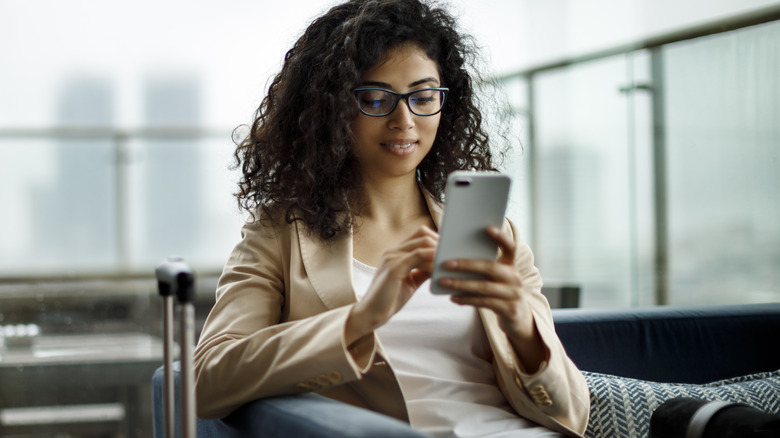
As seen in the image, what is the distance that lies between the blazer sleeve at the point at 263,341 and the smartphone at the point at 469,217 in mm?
223

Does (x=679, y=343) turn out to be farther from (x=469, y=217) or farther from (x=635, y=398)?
(x=469, y=217)

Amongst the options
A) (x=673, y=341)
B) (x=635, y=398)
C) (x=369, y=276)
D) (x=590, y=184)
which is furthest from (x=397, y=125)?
(x=590, y=184)

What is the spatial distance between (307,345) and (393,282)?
180 mm

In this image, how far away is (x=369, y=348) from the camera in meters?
1.43

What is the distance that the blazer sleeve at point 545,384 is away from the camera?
1.47 metres

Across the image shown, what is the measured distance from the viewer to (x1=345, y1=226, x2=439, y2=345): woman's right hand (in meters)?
1.33

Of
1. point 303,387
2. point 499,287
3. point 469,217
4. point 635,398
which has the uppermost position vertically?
point 469,217

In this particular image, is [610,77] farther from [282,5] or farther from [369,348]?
[369,348]

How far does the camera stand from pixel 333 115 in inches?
64.7

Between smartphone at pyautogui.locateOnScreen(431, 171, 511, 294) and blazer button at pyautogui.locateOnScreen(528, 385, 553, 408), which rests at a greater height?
smartphone at pyautogui.locateOnScreen(431, 171, 511, 294)

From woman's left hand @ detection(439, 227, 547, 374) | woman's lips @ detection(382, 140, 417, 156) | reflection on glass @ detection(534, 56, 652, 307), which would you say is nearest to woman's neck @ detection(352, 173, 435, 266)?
woman's lips @ detection(382, 140, 417, 156)

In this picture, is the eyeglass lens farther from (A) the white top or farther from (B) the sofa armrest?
(B) the sofa armrest

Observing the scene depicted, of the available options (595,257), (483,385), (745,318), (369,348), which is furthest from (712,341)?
(595,257)

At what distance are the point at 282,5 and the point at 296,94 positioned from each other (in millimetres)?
1651
